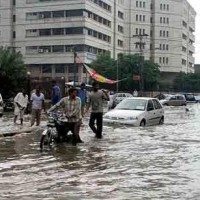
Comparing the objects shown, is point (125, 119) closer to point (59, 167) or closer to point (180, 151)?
point (180, 151)

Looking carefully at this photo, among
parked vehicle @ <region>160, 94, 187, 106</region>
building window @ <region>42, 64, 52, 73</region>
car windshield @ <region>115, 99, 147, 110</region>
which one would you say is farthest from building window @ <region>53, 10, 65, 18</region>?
car windshield @ <region>115, 99, 147, 110</region>

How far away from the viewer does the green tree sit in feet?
136

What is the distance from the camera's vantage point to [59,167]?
11.0m

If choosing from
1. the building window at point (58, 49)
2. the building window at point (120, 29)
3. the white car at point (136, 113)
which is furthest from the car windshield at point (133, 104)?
the building window at point (120, 29)

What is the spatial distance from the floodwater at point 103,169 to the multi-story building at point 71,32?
69.2m

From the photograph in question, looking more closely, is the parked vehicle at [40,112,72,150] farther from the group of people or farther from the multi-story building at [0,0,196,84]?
the multi-story building at [0,0,196,84]

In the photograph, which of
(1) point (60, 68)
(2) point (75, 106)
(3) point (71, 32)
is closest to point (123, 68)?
(3) point (71, 32)

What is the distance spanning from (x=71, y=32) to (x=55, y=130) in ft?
269

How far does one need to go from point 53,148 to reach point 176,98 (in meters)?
47.0

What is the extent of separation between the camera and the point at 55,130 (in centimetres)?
1512

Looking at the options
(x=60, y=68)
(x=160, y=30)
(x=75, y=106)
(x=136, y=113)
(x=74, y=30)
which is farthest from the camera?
(x=160, y=30)

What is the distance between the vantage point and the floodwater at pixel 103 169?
8235 mm

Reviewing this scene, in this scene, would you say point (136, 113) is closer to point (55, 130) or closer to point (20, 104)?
point (20, 104)

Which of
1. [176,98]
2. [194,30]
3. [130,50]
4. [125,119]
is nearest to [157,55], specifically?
[130,50]
